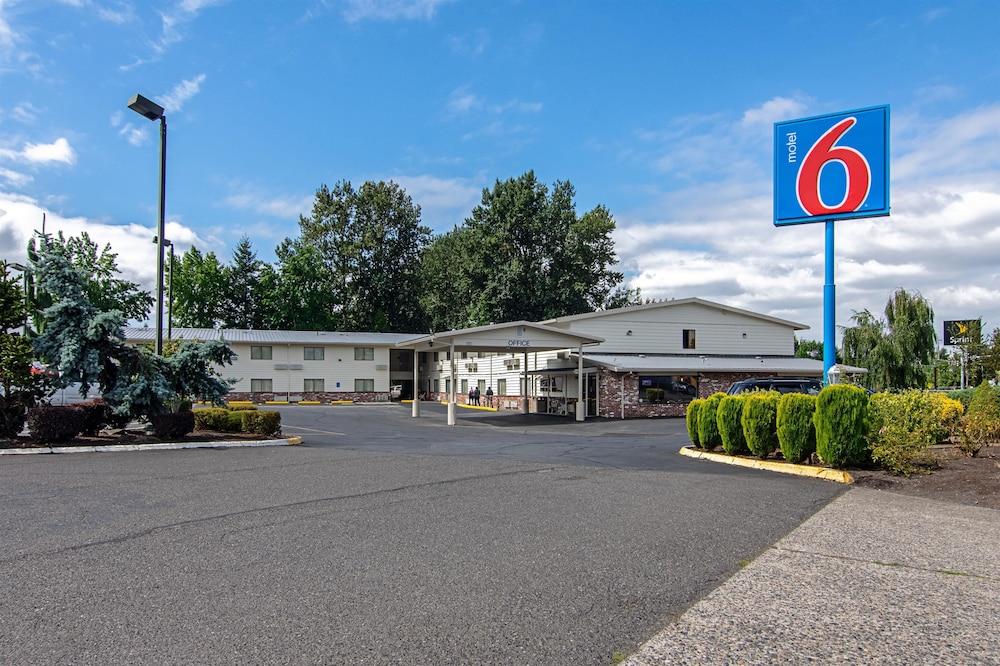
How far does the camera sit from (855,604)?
5254 millimetres

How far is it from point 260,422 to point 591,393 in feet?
64.2

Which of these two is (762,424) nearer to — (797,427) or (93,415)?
(797,427)

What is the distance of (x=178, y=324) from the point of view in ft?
199

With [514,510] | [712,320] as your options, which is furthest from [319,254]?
[514,510]

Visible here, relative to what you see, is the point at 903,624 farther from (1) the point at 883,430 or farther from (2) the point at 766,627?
(1) the point at 883,430

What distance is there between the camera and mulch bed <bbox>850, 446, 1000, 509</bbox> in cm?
988

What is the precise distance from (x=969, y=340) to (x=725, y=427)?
26.8ft

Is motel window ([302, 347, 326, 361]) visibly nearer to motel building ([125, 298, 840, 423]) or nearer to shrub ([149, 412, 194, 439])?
motel building ([125, 298, 840, 423])

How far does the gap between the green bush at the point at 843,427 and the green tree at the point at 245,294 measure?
55.7 metres

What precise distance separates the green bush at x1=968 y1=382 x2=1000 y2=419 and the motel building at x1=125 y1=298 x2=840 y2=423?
17.3 meters

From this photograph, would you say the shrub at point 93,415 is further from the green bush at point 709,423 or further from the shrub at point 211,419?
the green bush at point 709,423

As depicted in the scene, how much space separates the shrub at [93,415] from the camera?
53.1 ft

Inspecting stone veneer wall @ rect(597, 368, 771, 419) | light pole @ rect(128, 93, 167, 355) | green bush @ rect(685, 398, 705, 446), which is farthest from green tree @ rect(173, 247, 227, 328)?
green bush @ rect(685, 398, 705, 446)

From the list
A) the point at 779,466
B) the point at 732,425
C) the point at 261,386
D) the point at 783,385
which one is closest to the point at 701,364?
the point at 783,385
